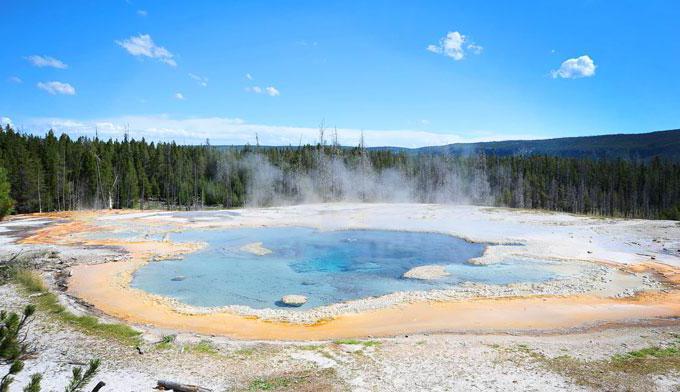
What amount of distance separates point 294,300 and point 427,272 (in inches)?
302

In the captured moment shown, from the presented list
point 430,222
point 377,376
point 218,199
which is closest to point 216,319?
point 377,376

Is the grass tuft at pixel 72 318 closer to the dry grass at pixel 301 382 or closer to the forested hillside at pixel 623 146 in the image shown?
the dry grass at pixel 301 382

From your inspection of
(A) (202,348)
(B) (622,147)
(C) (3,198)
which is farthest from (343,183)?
Result: (B) (622,147)

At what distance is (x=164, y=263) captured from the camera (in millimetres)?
23891

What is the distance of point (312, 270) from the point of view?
75.4 ft

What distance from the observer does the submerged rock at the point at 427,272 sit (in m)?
21.0

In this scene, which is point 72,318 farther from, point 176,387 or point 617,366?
point 617,366

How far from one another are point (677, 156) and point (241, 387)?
547ft

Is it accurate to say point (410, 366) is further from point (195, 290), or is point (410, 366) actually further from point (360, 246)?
point (360, 246)

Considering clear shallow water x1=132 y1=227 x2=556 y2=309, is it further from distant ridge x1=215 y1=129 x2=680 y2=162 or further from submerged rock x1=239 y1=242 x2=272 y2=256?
distant ridge x1=215 y1=129 x2=680 y2=162

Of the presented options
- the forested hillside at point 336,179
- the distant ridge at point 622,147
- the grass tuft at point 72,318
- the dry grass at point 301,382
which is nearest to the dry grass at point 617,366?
the dry grass at point 301,382

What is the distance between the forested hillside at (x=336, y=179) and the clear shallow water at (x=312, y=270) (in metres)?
34.9

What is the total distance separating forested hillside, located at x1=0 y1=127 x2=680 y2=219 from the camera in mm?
61156

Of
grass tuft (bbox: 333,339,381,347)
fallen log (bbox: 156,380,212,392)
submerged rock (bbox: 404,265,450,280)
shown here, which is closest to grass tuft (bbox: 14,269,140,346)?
fallen log (bbox: 156,380,212,392)
